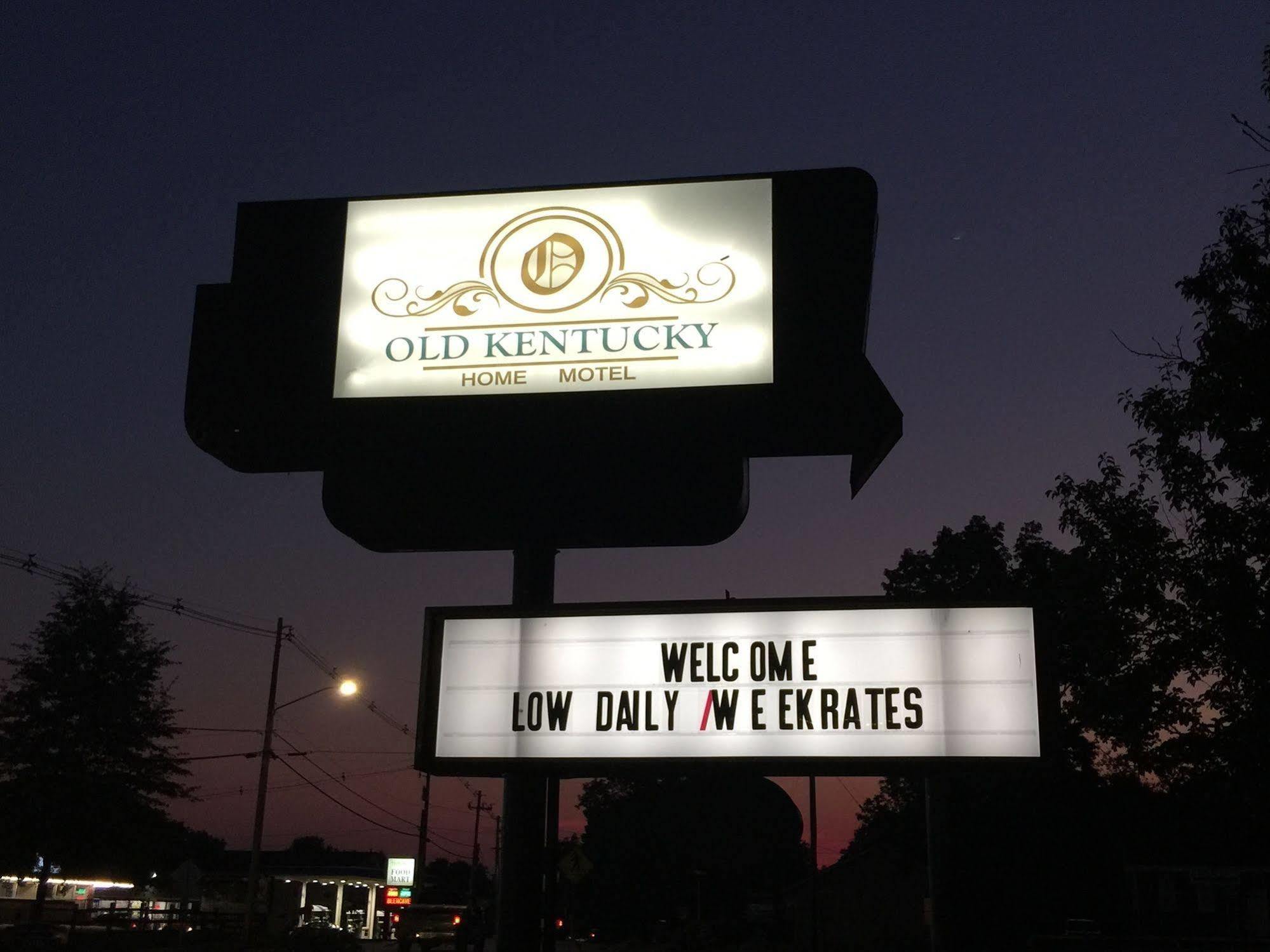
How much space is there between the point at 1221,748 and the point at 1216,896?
98.2 ft

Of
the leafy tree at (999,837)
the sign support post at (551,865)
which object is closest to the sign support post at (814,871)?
the leafy tree at (999,837)

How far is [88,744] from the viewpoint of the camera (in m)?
34.4

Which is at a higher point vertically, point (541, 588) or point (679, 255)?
point (679, 255)

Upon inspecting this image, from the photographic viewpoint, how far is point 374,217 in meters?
8.75

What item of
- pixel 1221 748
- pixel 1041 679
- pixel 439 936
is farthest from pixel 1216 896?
pixel 1041 679

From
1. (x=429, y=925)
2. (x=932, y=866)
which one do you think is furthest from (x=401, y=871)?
(x=932, y=866)

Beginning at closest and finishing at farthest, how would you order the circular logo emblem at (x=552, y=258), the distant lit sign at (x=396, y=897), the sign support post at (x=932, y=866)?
the circular logo emblem at (x=552, y=258) → the sign support post at (x=932, y=866) → the distant lit sign at (x=396, y=897)

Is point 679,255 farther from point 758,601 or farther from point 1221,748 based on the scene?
point 1221,748

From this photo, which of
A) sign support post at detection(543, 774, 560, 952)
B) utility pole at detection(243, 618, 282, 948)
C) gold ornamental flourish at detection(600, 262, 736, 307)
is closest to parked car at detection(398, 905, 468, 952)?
utility pole at detection(243, 618, 282, 948)

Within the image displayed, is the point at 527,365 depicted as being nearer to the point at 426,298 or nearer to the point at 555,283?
the point at 555,283

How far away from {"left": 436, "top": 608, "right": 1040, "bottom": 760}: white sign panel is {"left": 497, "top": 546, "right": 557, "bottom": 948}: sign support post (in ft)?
1.90

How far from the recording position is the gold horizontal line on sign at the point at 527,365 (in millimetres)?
8070

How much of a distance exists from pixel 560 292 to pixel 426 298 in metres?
0.92

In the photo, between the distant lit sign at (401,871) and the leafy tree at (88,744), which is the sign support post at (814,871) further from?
the distant lit sign at (401,871)
